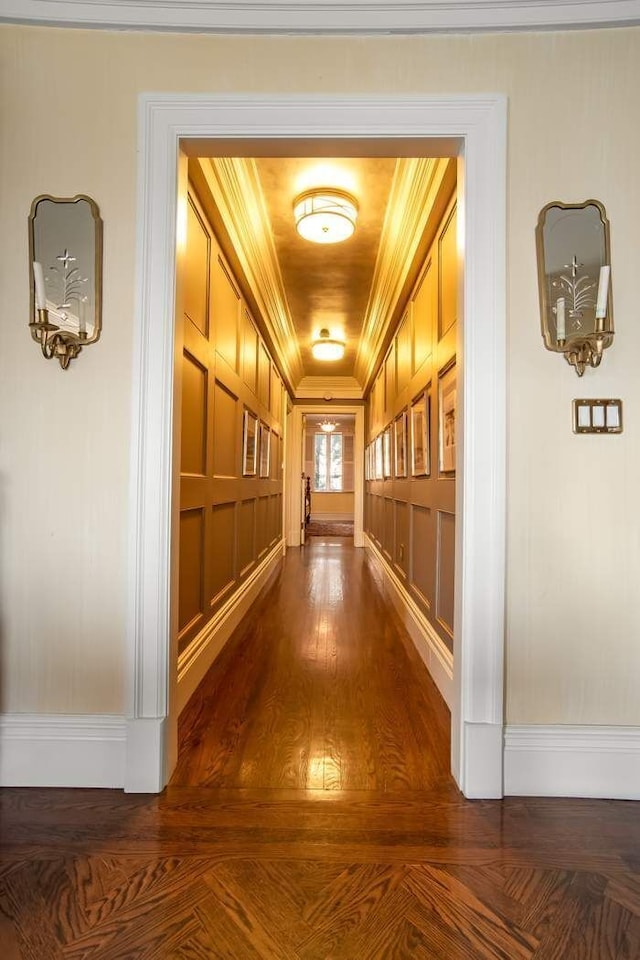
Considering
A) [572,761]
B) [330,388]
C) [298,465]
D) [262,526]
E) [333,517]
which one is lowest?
[333,517]

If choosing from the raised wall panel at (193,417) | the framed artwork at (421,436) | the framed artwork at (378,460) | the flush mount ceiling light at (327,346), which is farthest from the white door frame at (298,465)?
the raised wall panel at (193,417)

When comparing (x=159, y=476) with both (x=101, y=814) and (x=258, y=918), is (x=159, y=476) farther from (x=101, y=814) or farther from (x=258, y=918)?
(x=258, y=918)

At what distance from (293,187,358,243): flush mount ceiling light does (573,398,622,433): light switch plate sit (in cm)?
199

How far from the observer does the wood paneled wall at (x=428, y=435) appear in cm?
232

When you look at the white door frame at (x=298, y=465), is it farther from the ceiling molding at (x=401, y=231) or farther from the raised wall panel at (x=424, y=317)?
the raised wall panel at (x=424, y=317)

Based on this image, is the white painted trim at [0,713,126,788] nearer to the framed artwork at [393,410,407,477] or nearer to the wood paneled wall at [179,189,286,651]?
the wood paneled wall at [179,189,286,651]

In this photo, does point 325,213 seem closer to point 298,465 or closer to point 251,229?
point 251,229

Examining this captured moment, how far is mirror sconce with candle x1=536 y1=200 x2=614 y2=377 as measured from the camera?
1597 mm

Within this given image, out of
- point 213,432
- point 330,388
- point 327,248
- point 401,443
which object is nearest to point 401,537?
point 401,443

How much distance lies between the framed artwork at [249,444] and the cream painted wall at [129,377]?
6.68 feet

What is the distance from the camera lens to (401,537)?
4.05m

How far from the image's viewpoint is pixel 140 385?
1631 mm

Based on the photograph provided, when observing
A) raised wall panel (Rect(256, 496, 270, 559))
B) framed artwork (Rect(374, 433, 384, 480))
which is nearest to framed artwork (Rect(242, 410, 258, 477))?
raised wall panel (Rect(256, 496, 270, 559))

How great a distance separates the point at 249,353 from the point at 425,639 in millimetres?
2531
